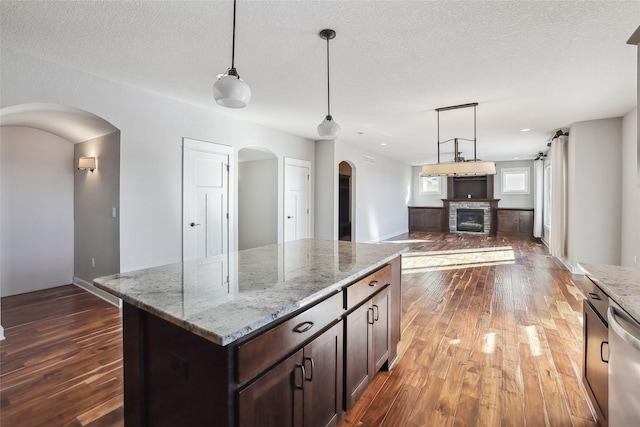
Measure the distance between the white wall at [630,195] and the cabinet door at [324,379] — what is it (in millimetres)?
4568

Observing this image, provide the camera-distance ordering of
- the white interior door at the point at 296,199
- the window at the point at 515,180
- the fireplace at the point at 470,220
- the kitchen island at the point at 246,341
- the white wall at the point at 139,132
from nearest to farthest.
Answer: the kitchen island at the point at 246,341
the white wall at the point at 139,132
the white interior door at the point at 296,199
the window at the point at 515,180
the fireplace at the point at 470,220

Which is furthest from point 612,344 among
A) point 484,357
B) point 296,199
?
point 296,199

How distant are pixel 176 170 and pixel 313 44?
2441 millimetres

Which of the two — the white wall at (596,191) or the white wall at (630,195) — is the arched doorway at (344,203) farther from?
the white wall at (630,195)

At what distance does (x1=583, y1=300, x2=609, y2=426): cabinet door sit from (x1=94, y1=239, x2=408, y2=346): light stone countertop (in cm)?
111

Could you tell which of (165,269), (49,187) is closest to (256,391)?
(165,269)

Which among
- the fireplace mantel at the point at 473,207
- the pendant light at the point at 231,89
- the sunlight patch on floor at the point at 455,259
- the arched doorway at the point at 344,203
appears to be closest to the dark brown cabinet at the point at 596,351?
the pendant light at the point at 231,89

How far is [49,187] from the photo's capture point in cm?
430

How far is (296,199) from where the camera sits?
6.14 metres

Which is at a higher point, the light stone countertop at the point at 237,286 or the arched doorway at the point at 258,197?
the arched doorway at the point at 258,197

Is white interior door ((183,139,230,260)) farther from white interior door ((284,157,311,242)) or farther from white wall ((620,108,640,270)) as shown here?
white wall ((620,108,640,270))

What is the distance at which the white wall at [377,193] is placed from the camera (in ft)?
24.2

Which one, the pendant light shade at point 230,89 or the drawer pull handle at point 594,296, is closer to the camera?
the drawer pull handle at point 594,296

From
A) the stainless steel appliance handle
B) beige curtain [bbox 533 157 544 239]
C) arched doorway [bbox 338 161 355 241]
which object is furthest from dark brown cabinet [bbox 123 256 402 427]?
beige curtain [bbox 533 157 544 239]
